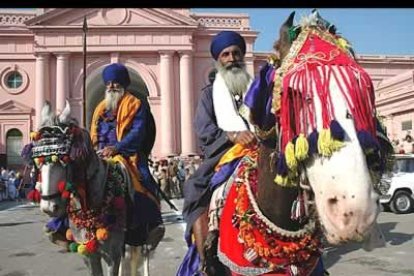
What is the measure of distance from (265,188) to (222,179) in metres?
0.68

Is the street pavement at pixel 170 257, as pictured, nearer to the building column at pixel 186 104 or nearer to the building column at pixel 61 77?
the building column at pixel 186 104

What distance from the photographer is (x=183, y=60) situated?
119 feet

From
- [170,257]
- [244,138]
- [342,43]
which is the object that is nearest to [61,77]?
[170,257]

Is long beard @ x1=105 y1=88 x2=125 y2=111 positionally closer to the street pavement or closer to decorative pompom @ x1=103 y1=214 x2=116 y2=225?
decorative pompom @ x1=103 y1=214 x2=116 y2=225

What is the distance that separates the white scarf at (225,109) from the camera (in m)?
3.63

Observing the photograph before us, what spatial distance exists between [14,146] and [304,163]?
3572 centimetres

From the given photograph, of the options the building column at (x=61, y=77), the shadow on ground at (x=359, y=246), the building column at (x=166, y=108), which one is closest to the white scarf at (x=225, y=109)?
the shadow on ground at (x=359, y=246)

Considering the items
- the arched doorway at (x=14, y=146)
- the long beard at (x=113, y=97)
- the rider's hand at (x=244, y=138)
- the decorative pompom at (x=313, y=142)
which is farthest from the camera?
the arched doorway at (x=14, y=146)

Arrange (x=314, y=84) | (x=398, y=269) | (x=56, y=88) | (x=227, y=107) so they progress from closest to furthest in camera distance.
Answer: (x=314, y=84) < (x=227, y=107) < (x=398, y=269) < (x=56, y=88)

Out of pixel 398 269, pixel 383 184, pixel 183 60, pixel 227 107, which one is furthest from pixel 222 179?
pixel 183 60

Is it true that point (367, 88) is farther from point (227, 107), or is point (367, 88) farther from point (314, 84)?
point (227, 107)

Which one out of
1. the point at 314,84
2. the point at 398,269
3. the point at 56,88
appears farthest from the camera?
the point at 56,88

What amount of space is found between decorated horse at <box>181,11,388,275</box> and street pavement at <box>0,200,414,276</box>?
4.99 m

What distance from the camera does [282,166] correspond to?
2.68 metres
